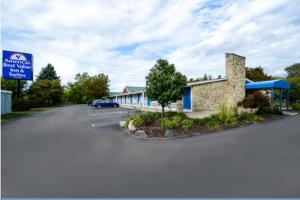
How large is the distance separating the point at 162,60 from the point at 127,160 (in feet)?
25.7

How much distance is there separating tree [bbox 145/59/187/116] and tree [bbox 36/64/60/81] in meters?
55.4

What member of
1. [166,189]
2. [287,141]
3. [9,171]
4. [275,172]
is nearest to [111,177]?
[166,189]

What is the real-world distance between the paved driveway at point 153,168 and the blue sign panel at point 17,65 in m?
15.1

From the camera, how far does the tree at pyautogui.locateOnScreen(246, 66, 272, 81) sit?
32.3m

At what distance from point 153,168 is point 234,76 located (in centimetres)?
1689

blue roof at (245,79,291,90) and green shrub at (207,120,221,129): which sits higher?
blue roof at (245,79,291,90)

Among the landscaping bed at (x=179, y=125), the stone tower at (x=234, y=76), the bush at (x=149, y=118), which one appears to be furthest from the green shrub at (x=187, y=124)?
the stone tower at (x=234, y=76)

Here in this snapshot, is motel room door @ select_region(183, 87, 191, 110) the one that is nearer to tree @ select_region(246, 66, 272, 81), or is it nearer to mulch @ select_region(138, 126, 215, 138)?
mulch @ select_region(138, 126, 215, 138)

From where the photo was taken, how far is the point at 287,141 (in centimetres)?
710

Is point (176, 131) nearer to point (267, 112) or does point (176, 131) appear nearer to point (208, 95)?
point (208, 95)

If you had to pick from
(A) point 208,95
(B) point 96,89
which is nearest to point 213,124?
(A) point 208,95

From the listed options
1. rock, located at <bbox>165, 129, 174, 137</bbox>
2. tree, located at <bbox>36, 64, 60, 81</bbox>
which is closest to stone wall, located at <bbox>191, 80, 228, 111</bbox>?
rock, located at <bbox>165, 129, 174, 137</bbox>

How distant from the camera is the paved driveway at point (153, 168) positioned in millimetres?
3703

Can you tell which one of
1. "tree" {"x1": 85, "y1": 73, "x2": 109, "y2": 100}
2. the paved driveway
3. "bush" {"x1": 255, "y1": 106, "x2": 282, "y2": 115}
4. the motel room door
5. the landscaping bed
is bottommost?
the paved driveway
